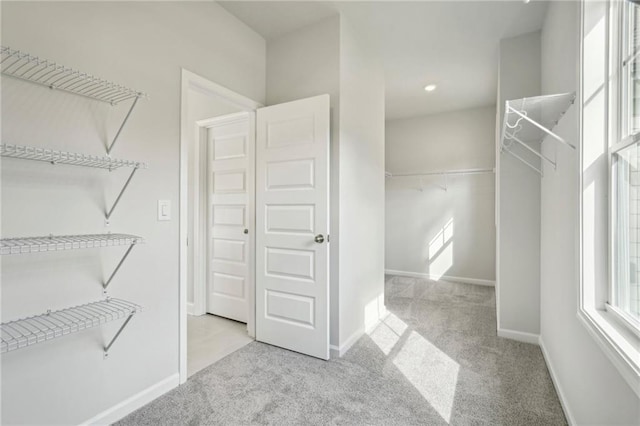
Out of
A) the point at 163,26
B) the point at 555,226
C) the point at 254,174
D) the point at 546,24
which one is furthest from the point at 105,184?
the point at 546,24

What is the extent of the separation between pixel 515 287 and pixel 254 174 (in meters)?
2.61

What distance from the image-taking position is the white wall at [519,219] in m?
2.75

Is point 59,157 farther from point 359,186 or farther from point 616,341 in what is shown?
point 616,341

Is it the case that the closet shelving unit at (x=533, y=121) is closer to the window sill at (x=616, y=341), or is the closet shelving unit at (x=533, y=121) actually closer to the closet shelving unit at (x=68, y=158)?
the window sill at (x=616, y=341)

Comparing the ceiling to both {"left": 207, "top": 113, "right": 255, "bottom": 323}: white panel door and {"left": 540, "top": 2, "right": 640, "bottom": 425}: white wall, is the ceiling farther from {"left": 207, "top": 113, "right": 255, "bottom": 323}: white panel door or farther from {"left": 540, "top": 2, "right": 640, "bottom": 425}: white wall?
{"left": 207, "top": 113, "right": 255, "bottom": 323}: white panel door

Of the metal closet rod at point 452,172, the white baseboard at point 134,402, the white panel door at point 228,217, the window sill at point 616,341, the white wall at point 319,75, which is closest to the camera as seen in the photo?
the window sill at point 616,341

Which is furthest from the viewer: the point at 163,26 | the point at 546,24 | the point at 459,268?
the point at 459,268

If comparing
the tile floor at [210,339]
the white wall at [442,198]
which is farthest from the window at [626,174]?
the white wall at [442,198]

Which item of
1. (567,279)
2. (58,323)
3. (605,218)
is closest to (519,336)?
(567,279)

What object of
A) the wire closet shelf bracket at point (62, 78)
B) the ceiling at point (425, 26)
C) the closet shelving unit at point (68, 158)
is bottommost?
the closet shelving unit at point (68, 158)

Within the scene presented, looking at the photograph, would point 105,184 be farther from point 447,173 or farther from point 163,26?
point 447,173

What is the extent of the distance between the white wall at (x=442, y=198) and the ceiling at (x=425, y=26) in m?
1.25

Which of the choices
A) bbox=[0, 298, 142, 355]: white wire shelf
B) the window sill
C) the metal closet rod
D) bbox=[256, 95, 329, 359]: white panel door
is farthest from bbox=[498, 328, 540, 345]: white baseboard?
bbox=[0, 298, 142, 355]: white wire shelf

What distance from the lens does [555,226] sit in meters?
2.10
